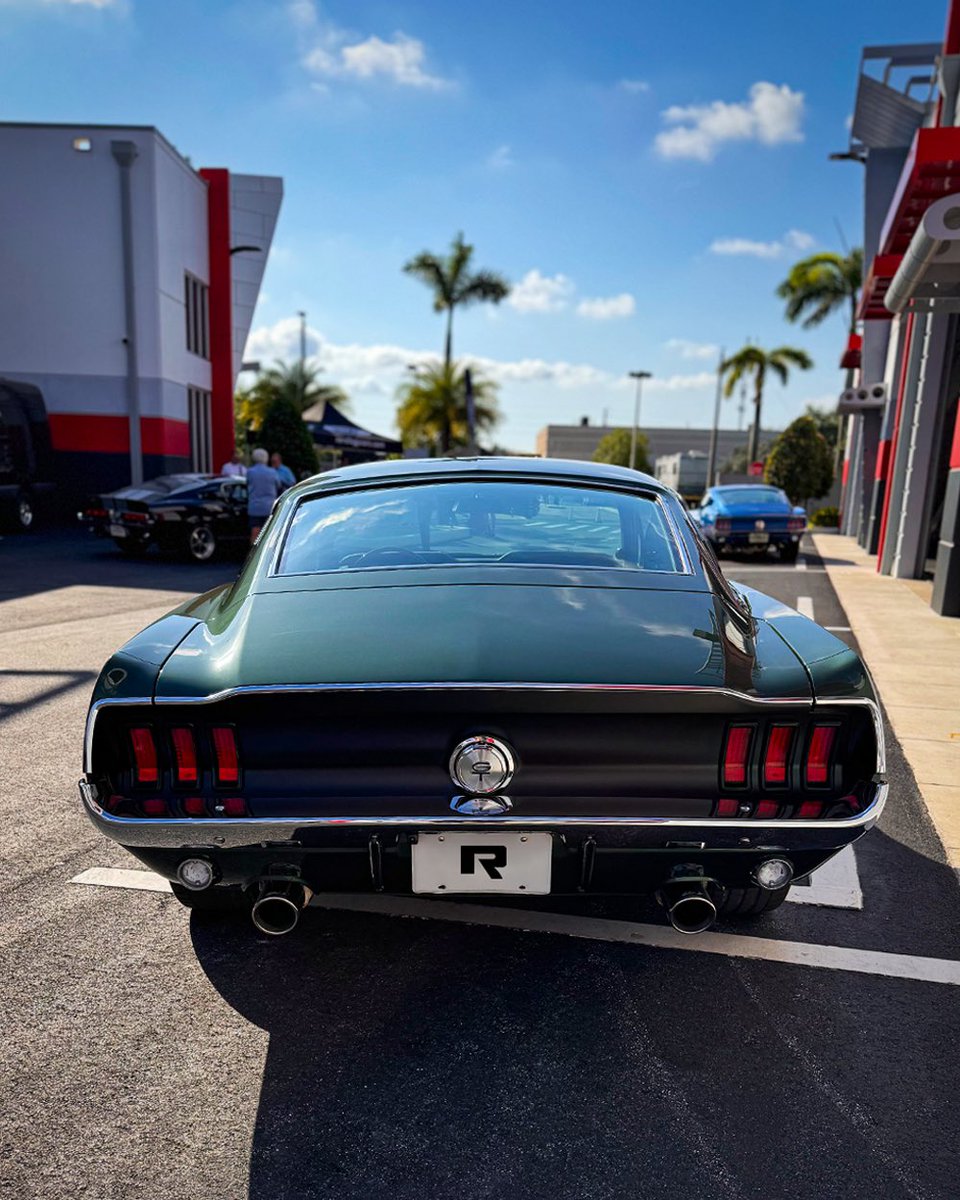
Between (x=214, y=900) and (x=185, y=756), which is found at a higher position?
(x=185, y=756)

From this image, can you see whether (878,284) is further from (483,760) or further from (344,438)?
(344,438)

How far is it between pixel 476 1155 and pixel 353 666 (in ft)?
3.83

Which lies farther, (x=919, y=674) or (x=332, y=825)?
(x=919, y=674)

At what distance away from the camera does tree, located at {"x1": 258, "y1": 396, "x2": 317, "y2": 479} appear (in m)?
25.8

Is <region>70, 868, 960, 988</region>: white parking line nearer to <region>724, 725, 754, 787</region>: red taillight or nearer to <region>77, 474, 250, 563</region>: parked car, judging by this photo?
<region>724, 725, 754, 787</region>: red taillight

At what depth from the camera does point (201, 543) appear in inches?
573

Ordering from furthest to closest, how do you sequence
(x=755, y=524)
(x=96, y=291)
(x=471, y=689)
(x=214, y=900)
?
(x=96, y=291)
(x=755, y=524)
(x=214, y=900)
(x=471, y=689)

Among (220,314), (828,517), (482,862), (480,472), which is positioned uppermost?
(220,314)

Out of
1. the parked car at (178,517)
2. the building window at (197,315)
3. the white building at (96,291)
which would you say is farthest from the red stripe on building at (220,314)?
the parked car at (178,517)

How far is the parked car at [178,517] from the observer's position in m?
14.2

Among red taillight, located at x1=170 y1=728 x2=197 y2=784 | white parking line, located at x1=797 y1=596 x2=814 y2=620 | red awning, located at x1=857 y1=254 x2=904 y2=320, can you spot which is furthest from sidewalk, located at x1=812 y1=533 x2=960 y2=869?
red awning, located at x1=857 y1=254 x2=904 y2=320

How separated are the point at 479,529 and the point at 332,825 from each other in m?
1.41

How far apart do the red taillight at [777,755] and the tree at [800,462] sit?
137ft

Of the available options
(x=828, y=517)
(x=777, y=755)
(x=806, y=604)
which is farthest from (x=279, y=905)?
(x=828, y=517)
